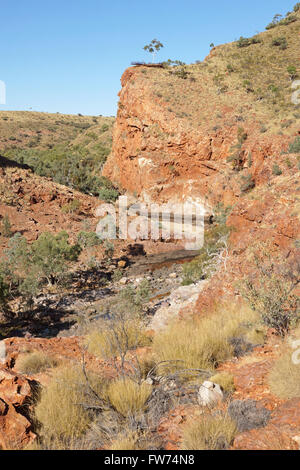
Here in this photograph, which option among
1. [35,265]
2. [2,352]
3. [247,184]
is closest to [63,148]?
[247,184]

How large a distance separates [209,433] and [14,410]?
5.69 ft

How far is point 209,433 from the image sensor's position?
2455mm

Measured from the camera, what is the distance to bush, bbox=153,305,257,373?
3904 millimetres

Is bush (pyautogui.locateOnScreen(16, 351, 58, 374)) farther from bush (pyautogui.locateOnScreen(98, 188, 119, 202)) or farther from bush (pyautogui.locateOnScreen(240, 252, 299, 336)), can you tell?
bush (pyautogui.locateOnScreen(98, 188, 119, 202))

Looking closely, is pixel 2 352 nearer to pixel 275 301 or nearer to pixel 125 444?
pixel 125 444

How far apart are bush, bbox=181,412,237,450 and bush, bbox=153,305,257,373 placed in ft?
3.49

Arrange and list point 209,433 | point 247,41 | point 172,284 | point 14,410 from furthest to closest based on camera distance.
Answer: point 247,41
point 172,284
point 14,410
point 209,433

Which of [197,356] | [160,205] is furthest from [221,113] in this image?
[197,356]

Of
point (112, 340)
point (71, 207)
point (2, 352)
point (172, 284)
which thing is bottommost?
point (172, 284)

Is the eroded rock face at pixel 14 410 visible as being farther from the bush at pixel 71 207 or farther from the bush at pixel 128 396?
the bush at pixel 71 207

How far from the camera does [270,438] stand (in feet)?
7.73

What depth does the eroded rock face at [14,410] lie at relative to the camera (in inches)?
103

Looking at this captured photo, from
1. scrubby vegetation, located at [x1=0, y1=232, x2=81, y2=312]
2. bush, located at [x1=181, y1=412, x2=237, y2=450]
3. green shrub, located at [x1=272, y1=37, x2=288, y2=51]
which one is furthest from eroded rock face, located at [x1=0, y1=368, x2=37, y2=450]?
green shrub, located at [x1=272, y1=37, x2=288, y2=51]

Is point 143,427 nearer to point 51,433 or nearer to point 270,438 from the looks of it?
point 51,433
